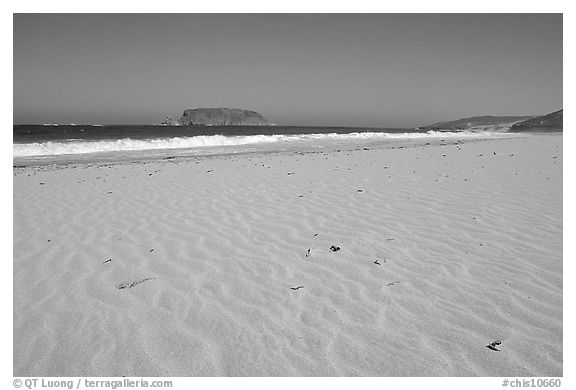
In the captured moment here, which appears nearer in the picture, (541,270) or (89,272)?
(541,270)

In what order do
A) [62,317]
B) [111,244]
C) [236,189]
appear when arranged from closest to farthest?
[62,317] < [111,244] < [236,189]

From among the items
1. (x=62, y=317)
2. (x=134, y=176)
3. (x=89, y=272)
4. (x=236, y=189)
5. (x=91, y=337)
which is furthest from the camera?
(x=134, y=176)

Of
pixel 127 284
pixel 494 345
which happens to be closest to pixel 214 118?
pixel 127 284

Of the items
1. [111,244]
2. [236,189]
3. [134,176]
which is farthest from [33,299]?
[134,176]

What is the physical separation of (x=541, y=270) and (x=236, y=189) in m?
5.30

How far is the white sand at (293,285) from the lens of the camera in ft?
7.72

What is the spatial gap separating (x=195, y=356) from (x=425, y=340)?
1.55m

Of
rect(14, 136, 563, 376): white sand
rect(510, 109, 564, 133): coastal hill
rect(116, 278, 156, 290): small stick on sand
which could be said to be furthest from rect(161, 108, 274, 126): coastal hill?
rect(116, 278, 156, 290): small stick on sand

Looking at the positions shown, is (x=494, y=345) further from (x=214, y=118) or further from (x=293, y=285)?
(x=214, y=118)

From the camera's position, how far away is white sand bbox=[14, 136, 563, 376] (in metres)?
2.35

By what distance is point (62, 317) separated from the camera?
2.84 metres

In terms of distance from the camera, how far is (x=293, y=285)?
3225 millimetres

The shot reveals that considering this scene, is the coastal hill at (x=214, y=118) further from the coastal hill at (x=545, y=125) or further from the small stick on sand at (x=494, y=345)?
the small stick on sand at (x=494, y=345)

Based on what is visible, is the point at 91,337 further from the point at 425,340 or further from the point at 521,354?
the point at 521,354
